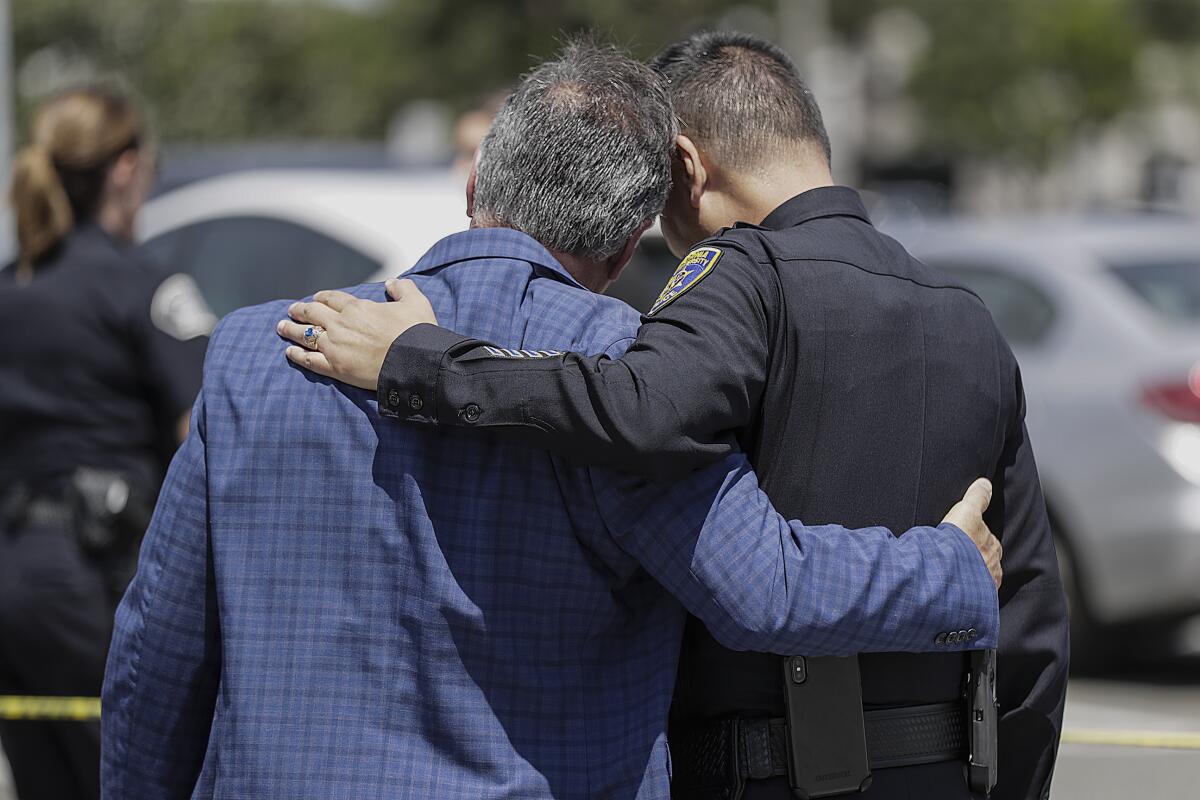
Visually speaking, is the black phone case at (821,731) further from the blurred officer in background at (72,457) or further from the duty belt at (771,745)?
the blurred officer in background at (72,457)

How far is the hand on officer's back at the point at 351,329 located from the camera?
205cm

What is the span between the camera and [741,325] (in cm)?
208

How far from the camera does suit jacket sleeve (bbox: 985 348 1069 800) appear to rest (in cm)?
238

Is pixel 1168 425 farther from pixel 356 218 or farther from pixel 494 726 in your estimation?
pixel 494 726

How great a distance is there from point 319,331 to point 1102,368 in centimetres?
490

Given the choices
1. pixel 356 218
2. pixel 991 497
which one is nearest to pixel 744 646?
pixel 991 497

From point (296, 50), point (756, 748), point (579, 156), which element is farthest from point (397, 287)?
point (296, 50)

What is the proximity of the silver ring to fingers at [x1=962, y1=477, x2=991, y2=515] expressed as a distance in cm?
93

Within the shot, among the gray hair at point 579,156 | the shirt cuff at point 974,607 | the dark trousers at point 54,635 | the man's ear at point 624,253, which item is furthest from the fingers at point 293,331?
the dark trousers at point 54,635

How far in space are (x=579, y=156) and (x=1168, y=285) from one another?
516 centimetres

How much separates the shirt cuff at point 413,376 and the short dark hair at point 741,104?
1.90 ft

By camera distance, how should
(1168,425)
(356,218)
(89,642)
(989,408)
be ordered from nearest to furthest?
(989,408)
(89,642)
(356,218)
(1168,425)

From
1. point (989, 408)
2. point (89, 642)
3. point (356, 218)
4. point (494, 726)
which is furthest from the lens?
point (356, 218)

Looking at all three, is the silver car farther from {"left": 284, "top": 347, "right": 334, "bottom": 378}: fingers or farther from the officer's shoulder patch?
{"left": 284, "top": 347, "right": 334, "bottom": 378}: fingers
